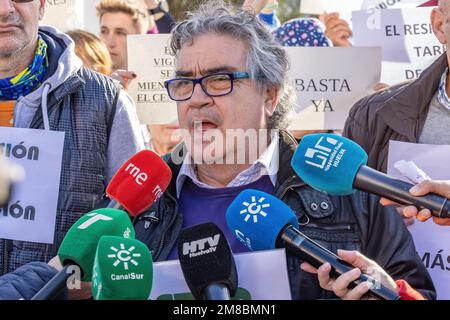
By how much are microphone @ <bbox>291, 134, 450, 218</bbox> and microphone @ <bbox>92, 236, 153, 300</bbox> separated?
555mm

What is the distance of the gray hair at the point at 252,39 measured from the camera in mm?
3219

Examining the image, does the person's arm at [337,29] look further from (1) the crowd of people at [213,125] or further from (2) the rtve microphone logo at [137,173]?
(2) the rtve microphone logo at [137,173]

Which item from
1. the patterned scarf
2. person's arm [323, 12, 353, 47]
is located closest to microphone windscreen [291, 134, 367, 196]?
the patterned scarf

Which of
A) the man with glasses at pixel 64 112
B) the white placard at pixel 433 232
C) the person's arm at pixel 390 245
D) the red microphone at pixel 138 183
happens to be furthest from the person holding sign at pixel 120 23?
the person's arm at pixel 390 245

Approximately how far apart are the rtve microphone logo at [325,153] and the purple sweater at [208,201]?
583mm

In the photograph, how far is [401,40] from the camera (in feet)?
16.0

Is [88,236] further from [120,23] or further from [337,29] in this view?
[120,23]

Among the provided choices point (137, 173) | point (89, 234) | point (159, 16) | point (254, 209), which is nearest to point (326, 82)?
point (159, 16)

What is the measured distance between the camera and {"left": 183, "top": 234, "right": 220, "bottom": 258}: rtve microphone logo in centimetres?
235

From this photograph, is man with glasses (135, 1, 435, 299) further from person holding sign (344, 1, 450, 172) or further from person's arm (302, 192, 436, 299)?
person holding sign (344, 1, 450, 172)

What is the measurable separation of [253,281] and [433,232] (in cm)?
85
